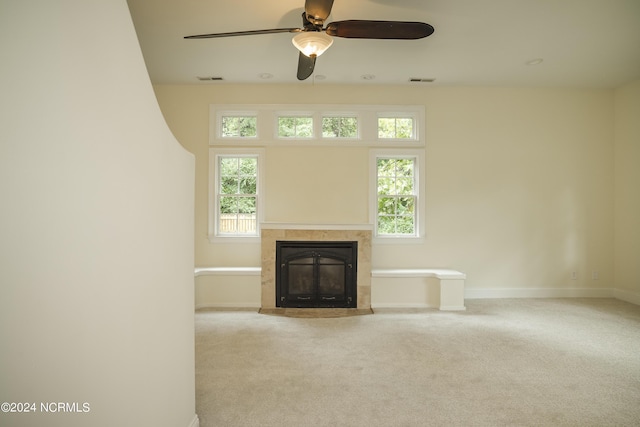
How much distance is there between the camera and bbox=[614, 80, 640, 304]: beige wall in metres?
5.09

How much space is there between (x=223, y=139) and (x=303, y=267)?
2.34 metres

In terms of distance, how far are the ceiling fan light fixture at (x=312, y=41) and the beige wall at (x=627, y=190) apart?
525 cm

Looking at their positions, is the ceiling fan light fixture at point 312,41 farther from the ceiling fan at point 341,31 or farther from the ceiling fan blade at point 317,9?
the ceiling fan blade at point 317,9

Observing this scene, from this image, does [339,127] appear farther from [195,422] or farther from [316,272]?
[195,422]

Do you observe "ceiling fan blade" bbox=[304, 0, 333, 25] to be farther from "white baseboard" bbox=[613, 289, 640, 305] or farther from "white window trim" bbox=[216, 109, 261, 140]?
"white baseboard" bbox=[613, 289, 640, 305]

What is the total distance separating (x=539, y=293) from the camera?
17.6 feet

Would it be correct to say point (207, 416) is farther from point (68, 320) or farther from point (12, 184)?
point (12, 184)

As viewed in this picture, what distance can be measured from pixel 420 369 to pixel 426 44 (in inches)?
137

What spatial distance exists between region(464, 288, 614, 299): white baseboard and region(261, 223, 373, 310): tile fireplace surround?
173 centimetres

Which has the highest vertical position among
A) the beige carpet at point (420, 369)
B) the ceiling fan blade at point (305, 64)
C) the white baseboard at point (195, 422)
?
the ceiling fan blade at point (305, 64)

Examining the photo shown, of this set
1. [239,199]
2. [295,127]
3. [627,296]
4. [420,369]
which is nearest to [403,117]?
[295,127]

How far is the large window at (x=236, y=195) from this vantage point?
5.38 m

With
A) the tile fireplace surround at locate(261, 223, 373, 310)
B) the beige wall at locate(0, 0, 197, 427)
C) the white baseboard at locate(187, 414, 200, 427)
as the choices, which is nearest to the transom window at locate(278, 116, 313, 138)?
the tile fireplace surround at locate(261, 223, 373, 310)

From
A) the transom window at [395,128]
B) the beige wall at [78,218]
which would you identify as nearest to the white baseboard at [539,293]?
the transom window at [395,128]
